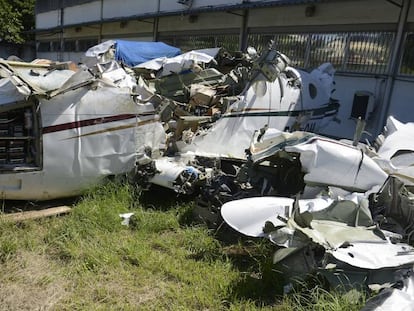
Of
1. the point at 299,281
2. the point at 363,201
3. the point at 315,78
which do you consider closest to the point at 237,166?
the point at 363,201

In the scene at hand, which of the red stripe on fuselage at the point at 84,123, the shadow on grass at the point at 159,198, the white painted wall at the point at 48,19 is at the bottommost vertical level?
the shadow on grass at the point at 159,198

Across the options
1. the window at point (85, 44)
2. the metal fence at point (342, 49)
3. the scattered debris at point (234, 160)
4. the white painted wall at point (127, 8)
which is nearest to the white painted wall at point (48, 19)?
the window at point (85, 44)

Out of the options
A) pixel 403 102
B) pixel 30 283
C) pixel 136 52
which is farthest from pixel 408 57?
pixel 30 283

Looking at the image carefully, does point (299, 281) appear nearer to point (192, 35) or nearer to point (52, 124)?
point (52, 124)

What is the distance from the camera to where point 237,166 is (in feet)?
18.7

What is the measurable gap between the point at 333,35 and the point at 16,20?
28007mm

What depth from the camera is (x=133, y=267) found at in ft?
11.9

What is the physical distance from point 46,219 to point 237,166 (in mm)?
2732

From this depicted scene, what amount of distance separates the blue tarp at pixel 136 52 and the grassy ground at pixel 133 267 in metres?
7.78

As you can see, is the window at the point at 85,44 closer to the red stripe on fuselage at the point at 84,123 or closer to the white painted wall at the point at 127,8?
the white painted wall at the point at 127,8

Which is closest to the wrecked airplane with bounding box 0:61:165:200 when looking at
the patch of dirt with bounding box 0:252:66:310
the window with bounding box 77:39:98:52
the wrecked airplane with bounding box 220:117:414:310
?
the patch of dirt with bounding box 0:252:66:310

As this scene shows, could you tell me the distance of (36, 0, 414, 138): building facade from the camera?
9.67m

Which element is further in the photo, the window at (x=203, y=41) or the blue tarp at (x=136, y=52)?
the window at (x=203, y=41)

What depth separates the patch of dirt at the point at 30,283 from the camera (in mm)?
3018
